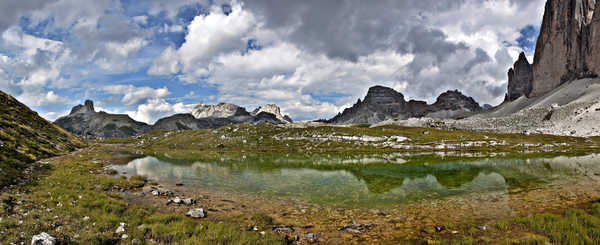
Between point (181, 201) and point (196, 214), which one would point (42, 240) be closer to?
point (196, 214)

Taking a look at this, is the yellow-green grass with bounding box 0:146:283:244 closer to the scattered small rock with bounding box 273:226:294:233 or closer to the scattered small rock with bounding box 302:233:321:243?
the scattered small rock with bounding box 273:226:294:233

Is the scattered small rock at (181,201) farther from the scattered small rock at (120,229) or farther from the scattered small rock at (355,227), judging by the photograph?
the scattered small rock at (355,227)

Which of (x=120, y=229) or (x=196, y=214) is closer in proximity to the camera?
(x=120, y=229)

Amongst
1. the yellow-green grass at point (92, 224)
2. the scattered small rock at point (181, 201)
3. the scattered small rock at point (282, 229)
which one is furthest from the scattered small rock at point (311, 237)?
the scattered small rock at point (181, 201)

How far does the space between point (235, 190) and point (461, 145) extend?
104555mm

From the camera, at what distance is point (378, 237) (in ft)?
49.0

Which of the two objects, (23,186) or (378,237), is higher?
(23,186)

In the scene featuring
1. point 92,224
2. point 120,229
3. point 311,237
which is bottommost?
point 311,237

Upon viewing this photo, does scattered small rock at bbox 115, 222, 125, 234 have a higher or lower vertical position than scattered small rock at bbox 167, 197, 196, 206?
higher

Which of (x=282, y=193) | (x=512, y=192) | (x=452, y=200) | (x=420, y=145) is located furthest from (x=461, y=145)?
(x=282, y=193)

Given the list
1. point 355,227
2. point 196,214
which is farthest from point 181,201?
point 355,227

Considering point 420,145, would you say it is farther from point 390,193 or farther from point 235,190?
point 235,190

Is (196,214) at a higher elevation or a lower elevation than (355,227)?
higher

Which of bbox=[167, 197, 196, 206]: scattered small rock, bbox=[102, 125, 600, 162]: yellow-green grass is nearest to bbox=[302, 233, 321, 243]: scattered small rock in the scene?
bbox=[167, 197, 196, 206]: scattered small rock
